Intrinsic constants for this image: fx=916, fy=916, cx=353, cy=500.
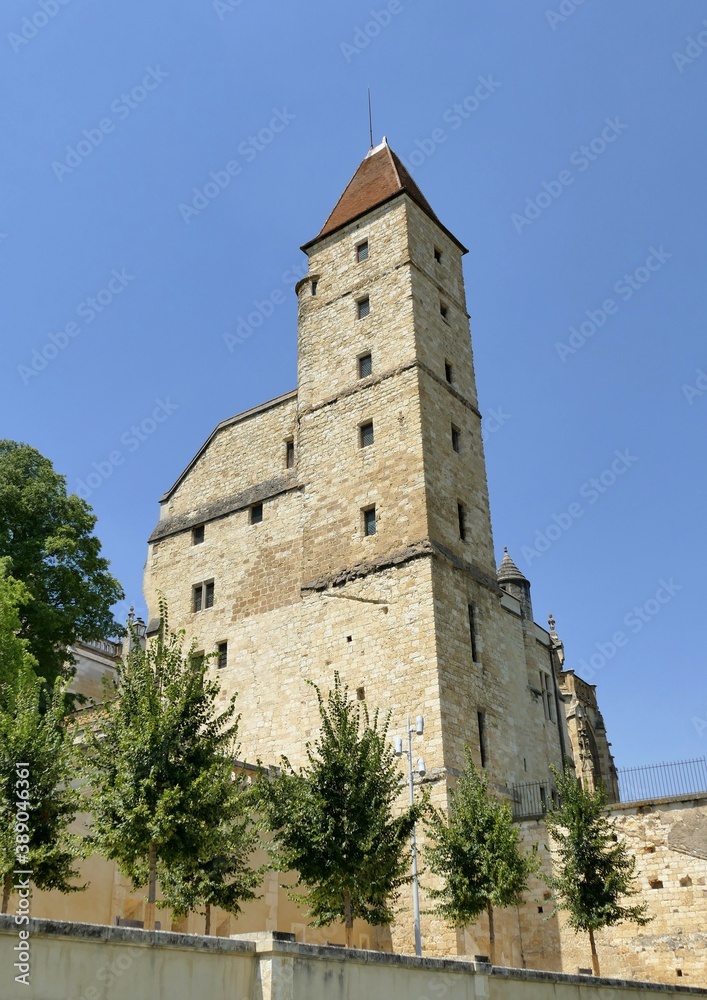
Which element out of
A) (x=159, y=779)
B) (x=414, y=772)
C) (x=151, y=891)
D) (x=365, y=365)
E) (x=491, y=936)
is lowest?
(x=491, y=936)

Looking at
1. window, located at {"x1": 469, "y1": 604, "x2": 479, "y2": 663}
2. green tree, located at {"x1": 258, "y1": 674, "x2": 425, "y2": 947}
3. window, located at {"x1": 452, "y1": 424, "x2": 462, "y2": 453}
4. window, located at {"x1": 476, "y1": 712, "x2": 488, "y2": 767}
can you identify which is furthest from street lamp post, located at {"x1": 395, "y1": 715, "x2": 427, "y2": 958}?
window, located at {"x1": 452, "y1": 424, "x2": 462, "y2": 453}

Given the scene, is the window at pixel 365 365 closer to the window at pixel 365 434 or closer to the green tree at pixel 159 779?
the window at pixel 365 434

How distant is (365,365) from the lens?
28.7 meters

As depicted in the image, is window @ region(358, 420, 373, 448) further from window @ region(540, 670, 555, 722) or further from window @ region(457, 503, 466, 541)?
window @ region(540, 670, 555, 722)

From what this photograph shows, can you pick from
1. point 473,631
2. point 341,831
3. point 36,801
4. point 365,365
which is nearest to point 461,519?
point 473,631

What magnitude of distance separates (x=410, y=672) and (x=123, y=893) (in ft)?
27.9

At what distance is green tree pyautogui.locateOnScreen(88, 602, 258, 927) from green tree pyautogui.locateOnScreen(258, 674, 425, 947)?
4.08ft

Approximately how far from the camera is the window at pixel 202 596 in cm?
2909

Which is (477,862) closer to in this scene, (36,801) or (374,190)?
(36,801)

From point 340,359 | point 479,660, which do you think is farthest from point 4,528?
point 479,660

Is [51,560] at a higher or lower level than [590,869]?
higher

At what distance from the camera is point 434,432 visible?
26609 millimetres

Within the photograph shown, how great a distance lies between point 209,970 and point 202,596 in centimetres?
2062

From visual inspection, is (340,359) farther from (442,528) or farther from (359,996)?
(359,996)
